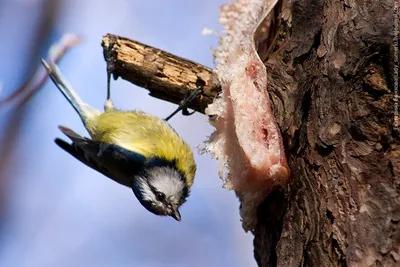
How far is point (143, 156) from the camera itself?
2.31 metres

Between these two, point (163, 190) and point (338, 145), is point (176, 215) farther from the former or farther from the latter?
point (338, 145)

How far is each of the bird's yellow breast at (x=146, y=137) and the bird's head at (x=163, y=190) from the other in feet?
0.16

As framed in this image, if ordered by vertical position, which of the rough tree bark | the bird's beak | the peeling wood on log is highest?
the rough tree bark

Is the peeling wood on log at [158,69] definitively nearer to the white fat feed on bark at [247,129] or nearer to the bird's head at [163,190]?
the white fat feed on bark at [247,129]

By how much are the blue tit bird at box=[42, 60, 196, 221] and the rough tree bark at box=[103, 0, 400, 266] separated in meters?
0.86

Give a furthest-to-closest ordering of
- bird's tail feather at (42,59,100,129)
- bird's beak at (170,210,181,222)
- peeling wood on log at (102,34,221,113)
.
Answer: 1. bird's tail feather at (42,59,100,129)
2. bird's beak at (170,210,181,222)
3. peeling wood on log at (102,34,221,113)

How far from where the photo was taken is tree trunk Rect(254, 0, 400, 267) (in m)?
1.07

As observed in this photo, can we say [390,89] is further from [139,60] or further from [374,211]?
[139,60]

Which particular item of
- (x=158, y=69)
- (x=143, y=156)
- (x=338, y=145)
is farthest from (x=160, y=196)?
(x=338, y=145)

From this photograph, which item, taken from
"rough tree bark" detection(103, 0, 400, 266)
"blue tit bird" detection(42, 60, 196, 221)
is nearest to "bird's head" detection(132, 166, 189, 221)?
"blue tit bird" detection(42, 60, 196, 221)

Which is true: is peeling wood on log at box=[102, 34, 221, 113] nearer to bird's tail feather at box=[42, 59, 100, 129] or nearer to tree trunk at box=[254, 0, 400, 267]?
tree trunk at box=[254, 0, 400, 267]

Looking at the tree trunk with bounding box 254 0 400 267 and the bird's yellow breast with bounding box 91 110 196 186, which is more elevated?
the tree trunk with bounding box 254 0 400 267

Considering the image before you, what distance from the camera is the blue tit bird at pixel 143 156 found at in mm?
2238

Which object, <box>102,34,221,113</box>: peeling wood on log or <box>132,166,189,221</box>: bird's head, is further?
<box>132,166,189,221</box>: bird's head
